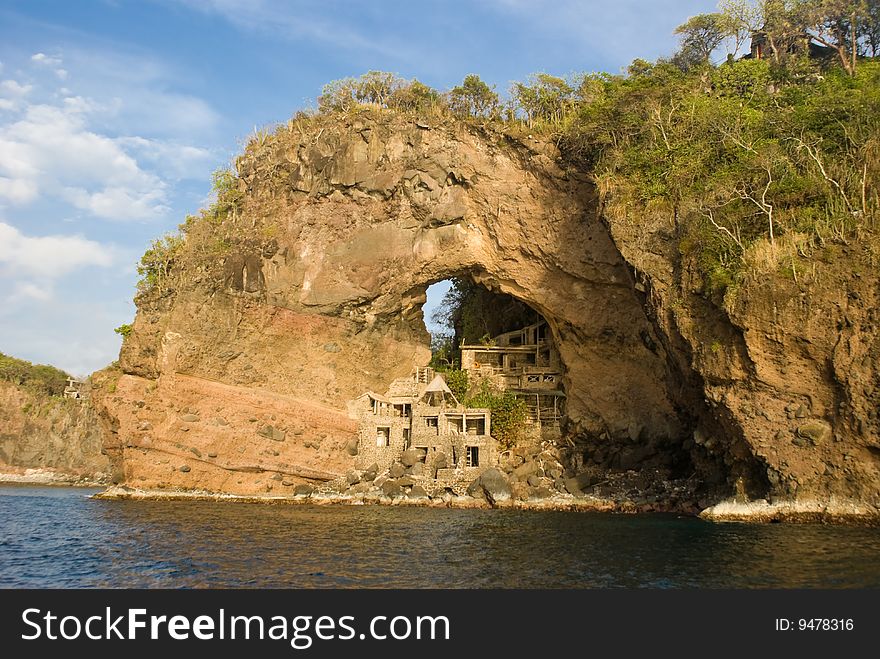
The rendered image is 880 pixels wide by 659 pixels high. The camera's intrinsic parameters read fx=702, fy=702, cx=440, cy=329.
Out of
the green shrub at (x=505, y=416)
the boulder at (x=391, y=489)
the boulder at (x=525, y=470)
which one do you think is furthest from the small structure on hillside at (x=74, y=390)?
the boulder at (x=525, y=470)

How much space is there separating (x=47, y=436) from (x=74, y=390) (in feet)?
25.2

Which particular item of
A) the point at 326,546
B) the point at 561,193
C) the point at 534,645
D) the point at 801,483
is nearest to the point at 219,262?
the point at 561,193

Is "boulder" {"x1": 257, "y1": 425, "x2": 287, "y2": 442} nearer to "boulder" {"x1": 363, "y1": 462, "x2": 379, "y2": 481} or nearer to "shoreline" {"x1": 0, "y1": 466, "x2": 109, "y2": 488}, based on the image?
"boulder" {"x1": 363, "y1": 462, "x2": 379, "y2": 481}

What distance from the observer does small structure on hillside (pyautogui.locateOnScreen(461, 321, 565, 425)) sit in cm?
4309

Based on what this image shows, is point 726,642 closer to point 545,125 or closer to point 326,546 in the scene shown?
point 326,546

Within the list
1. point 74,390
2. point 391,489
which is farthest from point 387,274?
point 74,390

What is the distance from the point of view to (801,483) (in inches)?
1006

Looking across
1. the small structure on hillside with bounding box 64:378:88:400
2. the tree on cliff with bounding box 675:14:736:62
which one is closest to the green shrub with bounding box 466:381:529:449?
the tree on cliff with bounding box 675:14:736:62

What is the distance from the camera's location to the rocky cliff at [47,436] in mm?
71750

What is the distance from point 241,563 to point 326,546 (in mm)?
3545

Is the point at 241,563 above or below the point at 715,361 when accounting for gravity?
below

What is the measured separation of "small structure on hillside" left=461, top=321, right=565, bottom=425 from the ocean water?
13700 mm

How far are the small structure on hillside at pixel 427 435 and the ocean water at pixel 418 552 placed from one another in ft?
28.9

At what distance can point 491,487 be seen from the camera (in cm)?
3619
